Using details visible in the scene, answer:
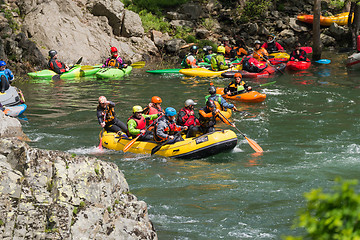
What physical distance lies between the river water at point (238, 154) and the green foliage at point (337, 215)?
356 cm

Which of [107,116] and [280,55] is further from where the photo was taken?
[280,55]

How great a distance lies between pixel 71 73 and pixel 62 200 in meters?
15.7

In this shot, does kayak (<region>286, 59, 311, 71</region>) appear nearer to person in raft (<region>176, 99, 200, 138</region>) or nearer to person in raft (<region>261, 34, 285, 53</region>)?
person in raft (<region>261, 34, 285, 53</region>)

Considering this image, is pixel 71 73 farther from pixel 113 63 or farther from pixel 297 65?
pixel 297 65

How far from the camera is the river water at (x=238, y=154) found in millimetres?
6121

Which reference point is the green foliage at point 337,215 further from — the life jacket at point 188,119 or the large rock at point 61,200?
the life jacket at point 188,119

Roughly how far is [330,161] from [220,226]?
3.45m

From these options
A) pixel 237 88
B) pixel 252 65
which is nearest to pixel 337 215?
pixel 237 88

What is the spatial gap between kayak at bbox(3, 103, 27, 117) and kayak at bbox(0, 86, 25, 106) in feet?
0.71

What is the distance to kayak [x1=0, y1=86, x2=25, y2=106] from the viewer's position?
501 inches

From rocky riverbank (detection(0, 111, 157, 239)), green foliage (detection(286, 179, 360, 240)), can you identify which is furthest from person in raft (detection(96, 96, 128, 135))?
green foliage (detection(286, 179, 360, 240))

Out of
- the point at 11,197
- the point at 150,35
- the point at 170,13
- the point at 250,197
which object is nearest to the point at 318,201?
the point at 11,197

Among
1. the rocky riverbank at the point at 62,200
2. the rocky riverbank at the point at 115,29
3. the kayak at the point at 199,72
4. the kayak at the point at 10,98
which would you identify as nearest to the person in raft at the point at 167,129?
the rocky riverbank at the point at 62,200

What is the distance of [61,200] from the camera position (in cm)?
422
